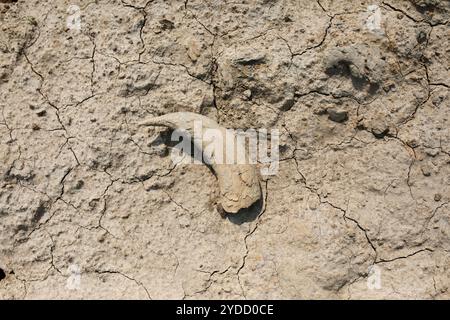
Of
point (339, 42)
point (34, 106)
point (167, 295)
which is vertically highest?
point (339, 42)

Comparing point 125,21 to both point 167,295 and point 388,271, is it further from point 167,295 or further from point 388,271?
point 388,271

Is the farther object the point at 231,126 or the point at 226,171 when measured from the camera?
the point at 231,126

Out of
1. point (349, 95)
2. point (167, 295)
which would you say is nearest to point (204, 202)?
point (167, 295)

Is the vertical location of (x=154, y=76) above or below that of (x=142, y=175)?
above

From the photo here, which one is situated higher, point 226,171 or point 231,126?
point 231,126
